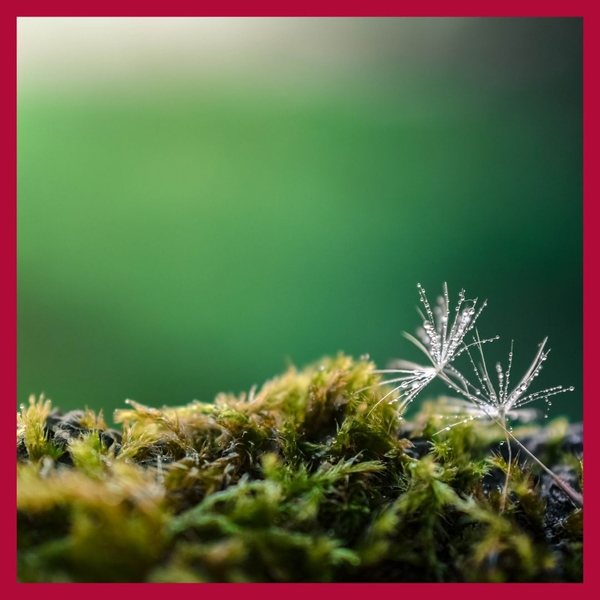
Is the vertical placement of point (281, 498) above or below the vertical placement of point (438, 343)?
below

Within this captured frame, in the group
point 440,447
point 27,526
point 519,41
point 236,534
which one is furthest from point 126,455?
point 519,41

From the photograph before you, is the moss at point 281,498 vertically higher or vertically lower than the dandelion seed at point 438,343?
lower

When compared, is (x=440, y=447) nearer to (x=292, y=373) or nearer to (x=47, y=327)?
(x=292, y=373)

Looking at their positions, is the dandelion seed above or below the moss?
above

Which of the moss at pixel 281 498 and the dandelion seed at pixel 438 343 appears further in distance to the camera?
the dandelion seed at pixel 438 343

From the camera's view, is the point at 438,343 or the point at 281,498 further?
the point at 438,343

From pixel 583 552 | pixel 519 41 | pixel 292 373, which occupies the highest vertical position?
pixel 519 41

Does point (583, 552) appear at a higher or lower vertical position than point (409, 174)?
lower

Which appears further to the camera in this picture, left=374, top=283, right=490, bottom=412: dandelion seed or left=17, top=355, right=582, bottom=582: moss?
left=374, top=283, right=490, bottom=412: dandelion seed
